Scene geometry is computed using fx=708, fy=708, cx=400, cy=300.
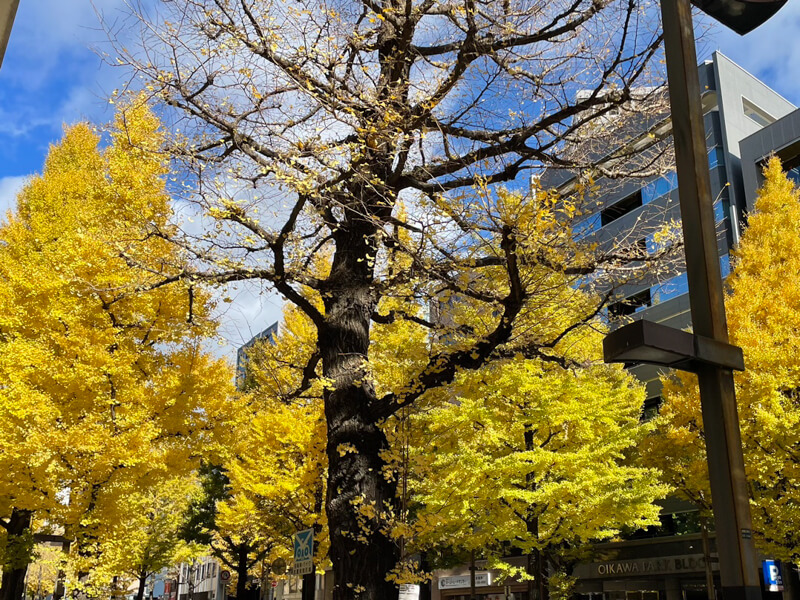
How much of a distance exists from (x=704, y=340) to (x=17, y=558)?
17.1 meters

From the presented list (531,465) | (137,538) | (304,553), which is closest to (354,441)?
(304,553)

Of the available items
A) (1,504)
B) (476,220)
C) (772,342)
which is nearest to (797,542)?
(772,342)

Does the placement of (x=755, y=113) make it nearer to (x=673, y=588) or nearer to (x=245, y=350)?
(x=673, y=588)

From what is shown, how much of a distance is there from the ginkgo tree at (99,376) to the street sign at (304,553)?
4.72m

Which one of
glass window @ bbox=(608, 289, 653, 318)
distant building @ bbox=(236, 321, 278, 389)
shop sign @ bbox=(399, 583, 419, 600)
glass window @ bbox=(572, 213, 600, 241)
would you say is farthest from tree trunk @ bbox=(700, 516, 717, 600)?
distant building @ bbox=(236, 321, 278, 389)

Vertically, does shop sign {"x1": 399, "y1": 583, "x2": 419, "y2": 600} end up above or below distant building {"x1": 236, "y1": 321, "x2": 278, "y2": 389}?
below

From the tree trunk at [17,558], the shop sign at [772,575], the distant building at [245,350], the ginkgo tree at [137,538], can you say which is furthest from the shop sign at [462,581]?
the tree trunk at [17,558]

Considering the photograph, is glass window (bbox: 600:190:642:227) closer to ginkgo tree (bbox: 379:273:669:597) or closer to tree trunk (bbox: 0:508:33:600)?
ginkgo tree (bbox: 379:273:669:597)

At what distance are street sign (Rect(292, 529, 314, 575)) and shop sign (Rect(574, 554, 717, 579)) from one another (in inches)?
625

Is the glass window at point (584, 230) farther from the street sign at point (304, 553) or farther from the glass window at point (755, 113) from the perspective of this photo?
the glass window at point (755, 113)

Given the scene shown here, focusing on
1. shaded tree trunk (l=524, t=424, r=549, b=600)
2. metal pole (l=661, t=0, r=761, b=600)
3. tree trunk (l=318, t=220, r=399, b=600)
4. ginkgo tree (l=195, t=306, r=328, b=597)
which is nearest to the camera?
metal pole (l=661, t=0, r=761, b=600)

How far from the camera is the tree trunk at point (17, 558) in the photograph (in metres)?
15.9

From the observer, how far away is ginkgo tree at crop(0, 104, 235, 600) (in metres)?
12.6

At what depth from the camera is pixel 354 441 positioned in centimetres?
762
